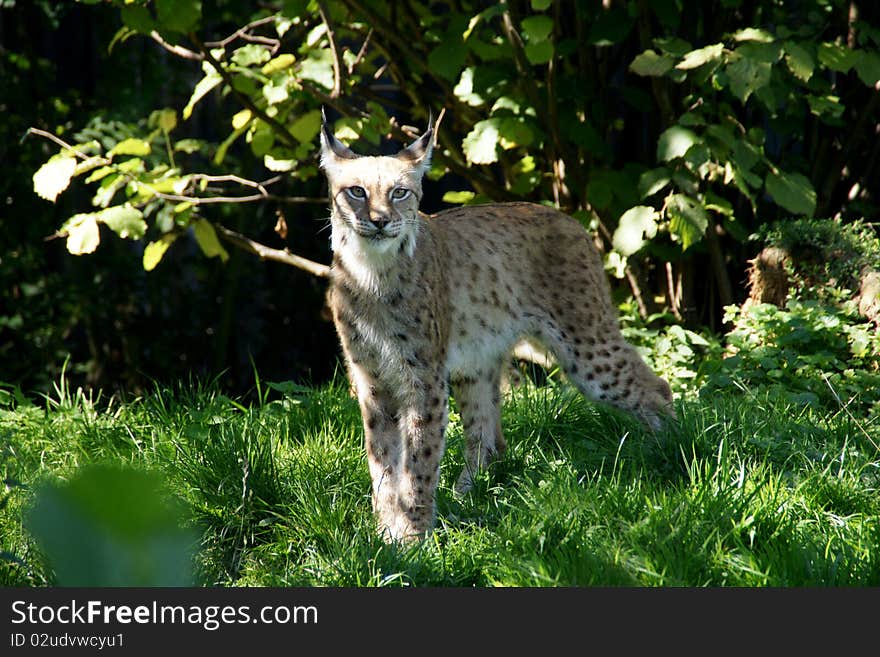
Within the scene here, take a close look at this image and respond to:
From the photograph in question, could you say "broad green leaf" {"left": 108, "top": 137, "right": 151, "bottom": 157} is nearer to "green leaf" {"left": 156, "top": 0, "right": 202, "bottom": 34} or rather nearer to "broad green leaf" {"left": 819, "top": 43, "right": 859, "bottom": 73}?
"green leaf" {"left": 156, "top": 0, "right": 202, "bottom": 34}

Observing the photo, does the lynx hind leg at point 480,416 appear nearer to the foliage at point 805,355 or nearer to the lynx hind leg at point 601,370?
the lynx hind leg at point 601,370

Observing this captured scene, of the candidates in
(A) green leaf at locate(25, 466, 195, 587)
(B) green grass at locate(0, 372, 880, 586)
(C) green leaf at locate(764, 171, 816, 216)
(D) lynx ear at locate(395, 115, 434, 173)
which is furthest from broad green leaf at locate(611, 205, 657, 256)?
(A) green leaf at locate(25, 466, 195, 587)

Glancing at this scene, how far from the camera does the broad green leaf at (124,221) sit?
532 centimetres

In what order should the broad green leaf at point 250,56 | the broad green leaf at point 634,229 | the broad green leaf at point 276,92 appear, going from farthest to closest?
the broad green leaf at point 250,56 → the broad green leaf at point 276,92 → the broad green leaf at point 634,229

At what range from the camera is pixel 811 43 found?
5.04m

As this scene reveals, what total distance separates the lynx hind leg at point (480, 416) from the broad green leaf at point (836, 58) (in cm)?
216

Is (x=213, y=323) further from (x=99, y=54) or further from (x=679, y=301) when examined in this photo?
(x=679, y=301)

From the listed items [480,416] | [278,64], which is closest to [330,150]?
[480,416]

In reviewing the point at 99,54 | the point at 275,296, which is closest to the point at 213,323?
the point at 275,296

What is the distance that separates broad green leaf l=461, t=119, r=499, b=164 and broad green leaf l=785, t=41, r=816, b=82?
151 centimetres

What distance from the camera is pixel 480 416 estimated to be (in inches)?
182

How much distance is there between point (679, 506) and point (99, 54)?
23.3ft

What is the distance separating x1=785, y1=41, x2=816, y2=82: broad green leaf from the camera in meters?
4.69

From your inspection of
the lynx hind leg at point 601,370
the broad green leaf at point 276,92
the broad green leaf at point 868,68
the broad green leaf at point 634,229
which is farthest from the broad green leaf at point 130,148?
the broad green leaf at point 868,68
